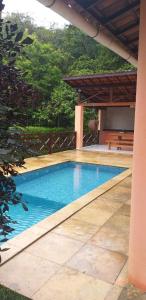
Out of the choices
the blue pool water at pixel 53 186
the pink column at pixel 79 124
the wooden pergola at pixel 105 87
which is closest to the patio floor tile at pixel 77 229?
the blue pool water at pixel 53 186

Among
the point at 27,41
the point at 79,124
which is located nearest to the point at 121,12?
the point at 27,41

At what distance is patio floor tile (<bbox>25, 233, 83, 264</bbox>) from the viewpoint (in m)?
3.34

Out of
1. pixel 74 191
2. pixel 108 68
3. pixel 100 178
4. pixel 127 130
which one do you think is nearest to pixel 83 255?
pixel 74 191

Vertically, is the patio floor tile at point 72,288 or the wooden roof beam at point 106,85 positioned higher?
the wooden roof beam at point 106,85

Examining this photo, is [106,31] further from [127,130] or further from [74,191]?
[127,130]

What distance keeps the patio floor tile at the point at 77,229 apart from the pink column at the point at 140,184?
121cm

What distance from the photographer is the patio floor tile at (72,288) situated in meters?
2.62

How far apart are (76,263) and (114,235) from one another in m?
1.02

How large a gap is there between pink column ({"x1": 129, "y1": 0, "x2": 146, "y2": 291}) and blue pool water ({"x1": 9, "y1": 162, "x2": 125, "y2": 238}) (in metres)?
2.73

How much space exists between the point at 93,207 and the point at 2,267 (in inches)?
103

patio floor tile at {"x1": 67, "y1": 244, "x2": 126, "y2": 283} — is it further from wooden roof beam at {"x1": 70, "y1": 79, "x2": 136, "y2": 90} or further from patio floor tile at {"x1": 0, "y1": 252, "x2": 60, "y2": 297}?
wooden roof beam at {"x1": 70, "y1": 79, "x2": 136, "y2": 90}

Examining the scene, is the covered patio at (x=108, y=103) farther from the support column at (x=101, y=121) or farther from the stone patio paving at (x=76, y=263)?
the stone patio paving at (x=76, y=263)

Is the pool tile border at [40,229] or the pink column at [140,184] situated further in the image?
the pool tile border at [40,229]

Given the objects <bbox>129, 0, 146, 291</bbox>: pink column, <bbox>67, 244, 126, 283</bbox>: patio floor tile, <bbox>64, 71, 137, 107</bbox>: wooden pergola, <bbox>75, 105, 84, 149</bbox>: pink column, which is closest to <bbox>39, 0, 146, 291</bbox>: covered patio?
<bbox>129, 0, 146, 291</bbox>: pink column
